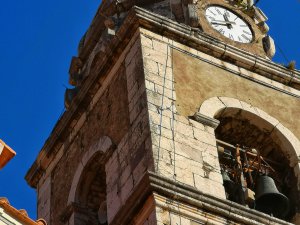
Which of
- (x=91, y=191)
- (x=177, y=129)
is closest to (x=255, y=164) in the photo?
(x=177, y=129)

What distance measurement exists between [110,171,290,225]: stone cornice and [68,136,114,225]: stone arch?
87.7 inches

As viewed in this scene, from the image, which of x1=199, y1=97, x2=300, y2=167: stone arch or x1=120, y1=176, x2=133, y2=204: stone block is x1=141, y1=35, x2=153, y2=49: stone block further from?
x1=120, y1=176, x2=133, y2=204: stone block

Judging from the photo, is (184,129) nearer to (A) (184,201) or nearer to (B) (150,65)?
(B) (150,65)

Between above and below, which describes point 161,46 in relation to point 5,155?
above

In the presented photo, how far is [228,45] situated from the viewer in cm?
1606

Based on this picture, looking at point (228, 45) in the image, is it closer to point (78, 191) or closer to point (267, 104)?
point (267, 104)

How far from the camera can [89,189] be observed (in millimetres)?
15633

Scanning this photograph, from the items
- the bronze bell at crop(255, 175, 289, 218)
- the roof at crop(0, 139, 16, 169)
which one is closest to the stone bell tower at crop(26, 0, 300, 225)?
the bronze bell at crop(255, 175, 289, 218)

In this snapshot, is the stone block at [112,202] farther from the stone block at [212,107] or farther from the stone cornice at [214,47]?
the stone cornice at [214,47]

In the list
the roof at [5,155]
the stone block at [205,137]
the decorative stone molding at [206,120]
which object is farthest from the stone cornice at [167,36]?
the roof at [5,155]

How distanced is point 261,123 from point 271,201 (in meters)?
1.40

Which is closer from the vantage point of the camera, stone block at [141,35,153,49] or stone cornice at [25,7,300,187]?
stone block at [141,35,153,49]

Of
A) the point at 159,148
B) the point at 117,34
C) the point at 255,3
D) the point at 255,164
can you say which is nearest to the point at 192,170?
the point at 159,148

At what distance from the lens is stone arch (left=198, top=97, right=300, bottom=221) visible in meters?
15.0
